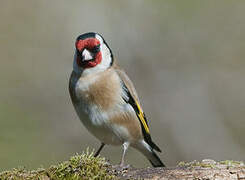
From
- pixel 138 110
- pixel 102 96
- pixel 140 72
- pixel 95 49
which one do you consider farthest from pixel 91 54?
pixel 140 72

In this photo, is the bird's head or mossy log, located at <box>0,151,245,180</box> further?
the bird's head

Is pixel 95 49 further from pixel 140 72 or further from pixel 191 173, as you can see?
pixel 140 72

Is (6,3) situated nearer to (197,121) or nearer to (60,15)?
(60,15)

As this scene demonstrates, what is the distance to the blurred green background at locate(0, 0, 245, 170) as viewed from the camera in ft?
30.5

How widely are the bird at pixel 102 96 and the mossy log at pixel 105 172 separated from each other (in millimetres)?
928

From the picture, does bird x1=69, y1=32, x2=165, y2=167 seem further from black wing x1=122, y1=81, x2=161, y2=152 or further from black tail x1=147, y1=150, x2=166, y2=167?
black tail x1=147, y1=150, x2=166, y2=167

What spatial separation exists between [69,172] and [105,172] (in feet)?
0.99

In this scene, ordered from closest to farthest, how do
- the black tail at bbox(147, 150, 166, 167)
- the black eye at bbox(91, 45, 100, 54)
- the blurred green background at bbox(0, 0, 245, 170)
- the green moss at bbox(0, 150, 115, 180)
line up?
the green moss at bbox(0, 150, 115, 180)
the black eye at bbox(91, 45, 100, 54)
the black tail at bbox(147, 150, 166, 167)
the blurred green background at bbox(0, 0, 245, 170)

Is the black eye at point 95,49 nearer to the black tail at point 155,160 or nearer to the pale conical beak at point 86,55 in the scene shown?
the pale conical beak at point 86,55

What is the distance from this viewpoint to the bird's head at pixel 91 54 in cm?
514

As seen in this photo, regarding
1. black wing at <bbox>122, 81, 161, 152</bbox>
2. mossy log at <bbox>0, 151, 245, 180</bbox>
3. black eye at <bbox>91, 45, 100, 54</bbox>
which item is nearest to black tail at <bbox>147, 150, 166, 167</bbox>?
black wing at <bbox>122, 81, 161, 152</bbox>

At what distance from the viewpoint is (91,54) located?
5266 mm

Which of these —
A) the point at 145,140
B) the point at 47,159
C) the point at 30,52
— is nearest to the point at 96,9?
the point at 30,52

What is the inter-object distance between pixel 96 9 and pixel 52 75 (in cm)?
266
